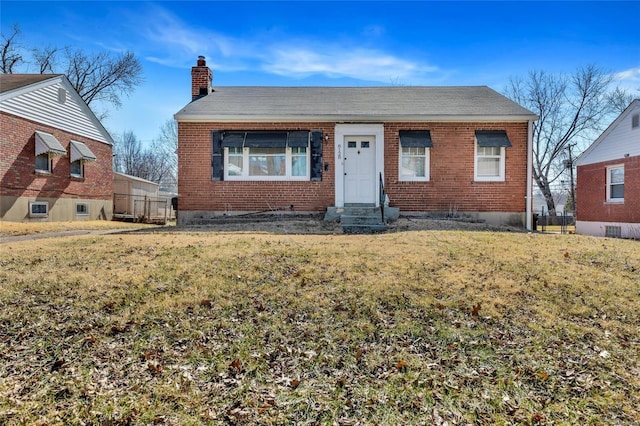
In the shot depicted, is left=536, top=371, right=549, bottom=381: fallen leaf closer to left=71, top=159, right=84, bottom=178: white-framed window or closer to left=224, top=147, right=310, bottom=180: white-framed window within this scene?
left=224, top=147, right=310, bottom=180: white-framed window

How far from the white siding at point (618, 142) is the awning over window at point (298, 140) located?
1247cm

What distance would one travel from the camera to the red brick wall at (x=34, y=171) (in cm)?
1284

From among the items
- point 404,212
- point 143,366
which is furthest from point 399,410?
point 404,212

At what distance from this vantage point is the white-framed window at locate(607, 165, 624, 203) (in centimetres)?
1498

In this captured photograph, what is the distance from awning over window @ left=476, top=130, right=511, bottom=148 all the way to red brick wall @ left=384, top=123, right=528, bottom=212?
0.16 m

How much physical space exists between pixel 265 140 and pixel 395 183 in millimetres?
4512

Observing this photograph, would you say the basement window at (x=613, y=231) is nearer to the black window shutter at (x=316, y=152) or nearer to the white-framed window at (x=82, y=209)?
the black window shutter at (x=316, y=152)

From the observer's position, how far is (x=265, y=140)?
1202 cm

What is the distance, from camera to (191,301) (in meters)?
4.43

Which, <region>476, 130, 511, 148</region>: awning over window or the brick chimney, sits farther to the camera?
the brick chimney

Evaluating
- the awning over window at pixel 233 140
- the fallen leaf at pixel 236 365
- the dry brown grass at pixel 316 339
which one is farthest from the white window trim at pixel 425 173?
the fallen leaf at pixel 236 365

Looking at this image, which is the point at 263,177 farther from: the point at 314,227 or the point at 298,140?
the point at 314,227

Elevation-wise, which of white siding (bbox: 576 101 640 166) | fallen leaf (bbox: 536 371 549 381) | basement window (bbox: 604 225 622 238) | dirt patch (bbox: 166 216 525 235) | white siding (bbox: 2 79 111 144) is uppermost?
white siding (bbox: 2 79 111 144)

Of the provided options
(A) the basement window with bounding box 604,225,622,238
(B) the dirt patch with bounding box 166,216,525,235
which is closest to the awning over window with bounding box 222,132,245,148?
(B) the dirt patch with bounding box 166,216,525,235
